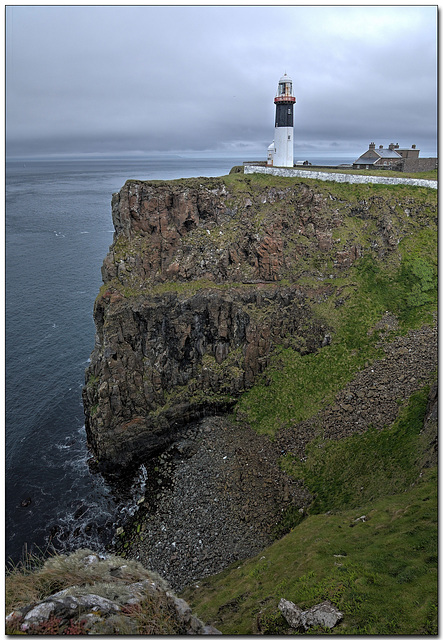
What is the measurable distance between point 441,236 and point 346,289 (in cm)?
2806

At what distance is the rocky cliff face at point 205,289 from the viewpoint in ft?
137

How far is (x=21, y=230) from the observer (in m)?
115

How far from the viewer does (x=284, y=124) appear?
187 feet

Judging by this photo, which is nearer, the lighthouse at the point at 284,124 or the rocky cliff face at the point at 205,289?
the rocky cliff face at the point at 205,289

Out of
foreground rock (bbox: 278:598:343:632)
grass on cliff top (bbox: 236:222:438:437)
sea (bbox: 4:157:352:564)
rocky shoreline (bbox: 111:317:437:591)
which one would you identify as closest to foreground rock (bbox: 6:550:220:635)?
foreground rock (bbox: 278:598:343:632)

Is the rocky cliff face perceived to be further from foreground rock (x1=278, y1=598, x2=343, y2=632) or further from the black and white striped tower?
foreground rock (x1=278, y1=598, x2=343, y2=632)

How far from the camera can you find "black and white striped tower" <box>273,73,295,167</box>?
5453 cm

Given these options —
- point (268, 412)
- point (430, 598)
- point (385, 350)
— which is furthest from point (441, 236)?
point (268, 412)


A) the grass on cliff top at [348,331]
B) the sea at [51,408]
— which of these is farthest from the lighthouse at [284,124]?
the sea at [51,408]

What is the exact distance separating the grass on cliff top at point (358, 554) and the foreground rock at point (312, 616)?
12.4 inches

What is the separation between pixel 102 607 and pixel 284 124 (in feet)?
199

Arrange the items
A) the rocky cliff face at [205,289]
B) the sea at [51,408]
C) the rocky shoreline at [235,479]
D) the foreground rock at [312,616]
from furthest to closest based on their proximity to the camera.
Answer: the rocky cliff face at [205,289]
the sea at [51,408]
the rocky shoreline at [235,479]
the foreground rock at [312,616]

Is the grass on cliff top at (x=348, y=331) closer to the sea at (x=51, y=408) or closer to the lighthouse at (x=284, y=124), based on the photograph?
the sea at (x=51, y=408)

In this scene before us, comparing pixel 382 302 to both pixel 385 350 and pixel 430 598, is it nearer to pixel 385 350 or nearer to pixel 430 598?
pixel 385 350
